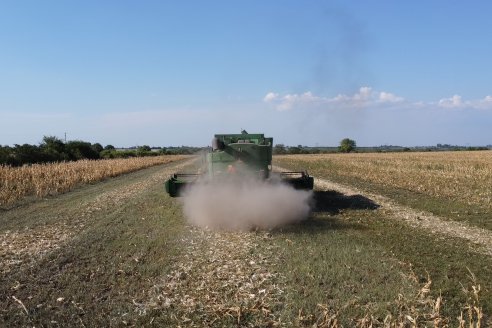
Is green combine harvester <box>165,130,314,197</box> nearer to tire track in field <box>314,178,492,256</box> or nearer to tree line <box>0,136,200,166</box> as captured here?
tire track in field <box>314,178,492,256</box>

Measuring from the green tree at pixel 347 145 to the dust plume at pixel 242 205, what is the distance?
111717mm

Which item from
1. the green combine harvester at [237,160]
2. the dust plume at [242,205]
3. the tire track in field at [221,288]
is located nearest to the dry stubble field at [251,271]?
the tire track in field at [221,288]

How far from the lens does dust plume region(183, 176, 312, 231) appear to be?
11.3 meters

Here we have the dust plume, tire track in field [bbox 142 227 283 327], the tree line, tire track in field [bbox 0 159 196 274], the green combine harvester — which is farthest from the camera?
the tree line

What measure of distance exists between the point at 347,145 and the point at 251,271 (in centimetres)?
12023

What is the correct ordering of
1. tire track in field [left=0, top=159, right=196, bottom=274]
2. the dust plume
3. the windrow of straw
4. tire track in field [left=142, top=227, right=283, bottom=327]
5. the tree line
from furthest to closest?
the tree line → the windrow of straw → the dust plume → tire track in field [left=0, top=159, right=196, bottom=274] → tire track in field [left=142, top=227, right=283, bottom=327]

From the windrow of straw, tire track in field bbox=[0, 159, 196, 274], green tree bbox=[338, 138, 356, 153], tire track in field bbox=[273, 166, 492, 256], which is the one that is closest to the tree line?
the windrow of straw

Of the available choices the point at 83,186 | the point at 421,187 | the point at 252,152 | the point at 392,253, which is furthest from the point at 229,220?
the point at 83,186

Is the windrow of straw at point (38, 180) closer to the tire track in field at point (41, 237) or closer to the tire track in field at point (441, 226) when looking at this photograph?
the tire track in field at point (41, 237)

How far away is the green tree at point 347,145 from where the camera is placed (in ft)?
401

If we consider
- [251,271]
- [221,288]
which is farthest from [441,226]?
[221,288]

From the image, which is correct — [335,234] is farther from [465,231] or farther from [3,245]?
[3,245]

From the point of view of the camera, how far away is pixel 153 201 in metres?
16.7

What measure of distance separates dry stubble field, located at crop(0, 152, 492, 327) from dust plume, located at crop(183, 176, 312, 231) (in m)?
0.57
